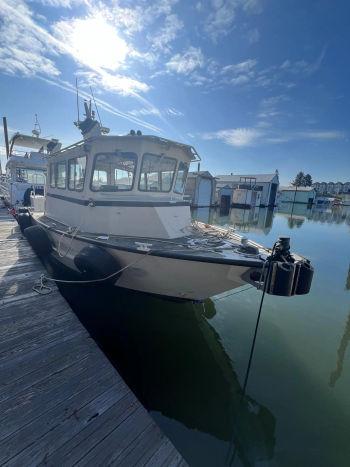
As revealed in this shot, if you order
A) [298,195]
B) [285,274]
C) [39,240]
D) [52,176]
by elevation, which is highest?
[298,195]

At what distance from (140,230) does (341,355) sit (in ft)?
16.2

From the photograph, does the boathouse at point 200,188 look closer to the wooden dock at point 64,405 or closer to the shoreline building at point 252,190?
the shoreline building at point 252,190

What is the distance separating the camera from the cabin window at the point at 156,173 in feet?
17.8

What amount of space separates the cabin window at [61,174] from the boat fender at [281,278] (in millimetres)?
6077

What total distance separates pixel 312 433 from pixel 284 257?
2.38m

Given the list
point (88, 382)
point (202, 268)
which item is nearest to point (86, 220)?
point (202, 268)

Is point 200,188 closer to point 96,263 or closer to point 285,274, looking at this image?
point 96,263

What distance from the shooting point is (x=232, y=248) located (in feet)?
15.5

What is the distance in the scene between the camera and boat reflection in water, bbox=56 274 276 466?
3.13 meters

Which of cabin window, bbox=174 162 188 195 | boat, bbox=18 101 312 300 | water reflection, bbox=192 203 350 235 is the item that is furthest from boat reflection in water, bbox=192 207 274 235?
boat, bbox=18 101 312 300

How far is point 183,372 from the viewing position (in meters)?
4.17

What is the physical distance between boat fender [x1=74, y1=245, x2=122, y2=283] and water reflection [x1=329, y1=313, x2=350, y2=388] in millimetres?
4414

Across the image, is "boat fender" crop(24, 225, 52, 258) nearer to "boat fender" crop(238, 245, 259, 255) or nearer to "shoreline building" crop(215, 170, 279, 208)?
"boat fender" crop(238, 245, 259, 255)

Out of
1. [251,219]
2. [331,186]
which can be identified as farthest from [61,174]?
[331,186]
